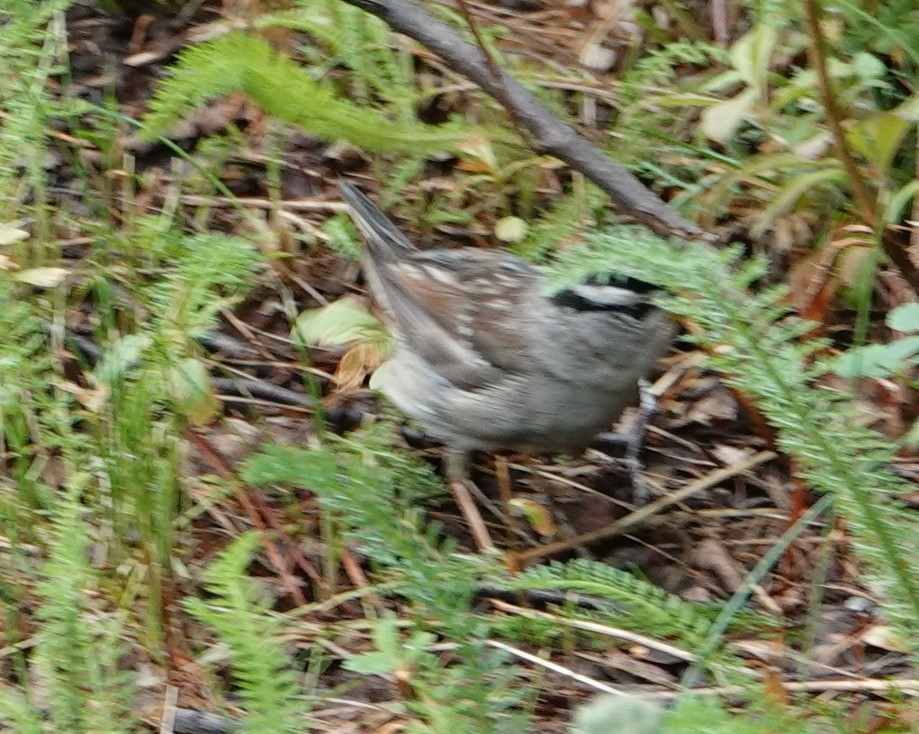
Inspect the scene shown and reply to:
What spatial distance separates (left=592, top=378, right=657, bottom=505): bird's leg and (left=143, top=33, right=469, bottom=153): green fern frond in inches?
43.3

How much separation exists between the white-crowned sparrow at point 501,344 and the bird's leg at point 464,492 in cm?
1

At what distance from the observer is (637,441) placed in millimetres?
3967

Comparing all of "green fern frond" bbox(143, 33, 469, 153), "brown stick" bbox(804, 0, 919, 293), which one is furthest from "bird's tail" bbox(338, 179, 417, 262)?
"brown stick" bbox(804, 0, 919, 293)

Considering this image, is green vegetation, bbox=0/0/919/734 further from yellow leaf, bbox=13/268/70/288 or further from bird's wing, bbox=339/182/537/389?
bird's wing, bbox=339/182/537/389

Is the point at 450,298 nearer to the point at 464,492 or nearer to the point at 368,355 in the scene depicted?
the point at 368,355

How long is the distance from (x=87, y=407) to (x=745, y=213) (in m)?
2.29

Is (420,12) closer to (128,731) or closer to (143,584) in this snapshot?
(143,584)

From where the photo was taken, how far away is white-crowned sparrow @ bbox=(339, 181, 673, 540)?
11.5 feet

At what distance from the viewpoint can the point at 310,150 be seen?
5055 mm

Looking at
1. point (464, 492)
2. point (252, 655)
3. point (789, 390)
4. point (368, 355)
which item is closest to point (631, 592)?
point (789, 390)

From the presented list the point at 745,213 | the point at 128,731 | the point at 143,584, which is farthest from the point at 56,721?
the point at 745,213

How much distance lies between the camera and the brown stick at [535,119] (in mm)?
3736

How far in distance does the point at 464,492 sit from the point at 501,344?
1.49 ft

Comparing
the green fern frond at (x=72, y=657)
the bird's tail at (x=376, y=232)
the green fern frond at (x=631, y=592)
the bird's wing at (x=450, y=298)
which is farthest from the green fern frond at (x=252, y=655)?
the bird's tail at (x=376, y=232)
